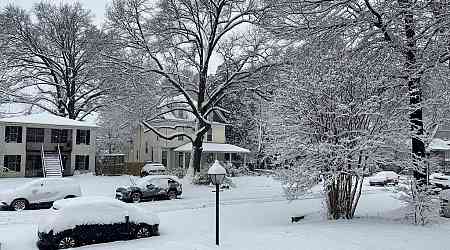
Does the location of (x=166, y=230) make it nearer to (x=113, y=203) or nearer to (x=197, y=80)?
(x=113, y=203)

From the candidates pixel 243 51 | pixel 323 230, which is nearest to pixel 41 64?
pixel 243 51

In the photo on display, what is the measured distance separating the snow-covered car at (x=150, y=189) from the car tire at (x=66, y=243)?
480 inches

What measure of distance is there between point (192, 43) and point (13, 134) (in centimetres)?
1709

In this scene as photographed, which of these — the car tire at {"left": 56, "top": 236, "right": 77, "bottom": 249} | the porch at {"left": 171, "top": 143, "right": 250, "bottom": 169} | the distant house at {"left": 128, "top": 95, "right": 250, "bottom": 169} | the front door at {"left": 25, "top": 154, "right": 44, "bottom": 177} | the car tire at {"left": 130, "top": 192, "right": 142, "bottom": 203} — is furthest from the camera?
the distant house at {"left": 128, "top": 95, "right": 250, "bottom": 169}

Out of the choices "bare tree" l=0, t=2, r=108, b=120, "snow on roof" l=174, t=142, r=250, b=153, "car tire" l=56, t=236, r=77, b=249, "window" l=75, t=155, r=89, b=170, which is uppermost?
"bare tree" l=0, t=2, r=108, b=120

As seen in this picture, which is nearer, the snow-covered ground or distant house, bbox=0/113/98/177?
the snow-covered ground

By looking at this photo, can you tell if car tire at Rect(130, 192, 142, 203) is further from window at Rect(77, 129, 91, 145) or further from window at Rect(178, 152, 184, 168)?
window at Rect(178, 152, 184, 168)

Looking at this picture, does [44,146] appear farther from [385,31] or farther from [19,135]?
[385,31]

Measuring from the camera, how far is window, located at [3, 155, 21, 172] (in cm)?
3662

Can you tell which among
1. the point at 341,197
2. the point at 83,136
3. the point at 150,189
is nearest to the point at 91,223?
the point at 341,197

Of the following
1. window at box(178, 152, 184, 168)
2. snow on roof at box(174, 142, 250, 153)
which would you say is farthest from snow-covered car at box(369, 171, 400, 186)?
window at box(178, 152, 184, 168)

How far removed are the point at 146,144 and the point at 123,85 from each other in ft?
70.5

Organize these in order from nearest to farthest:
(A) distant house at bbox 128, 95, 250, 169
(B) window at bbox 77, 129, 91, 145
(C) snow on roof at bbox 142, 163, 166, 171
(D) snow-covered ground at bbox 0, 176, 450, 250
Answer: (D) snow-covered ground at bbox 0, 176, 450, 250 < (C) snow on roof at bbox 142, 163, 166, 171 < (B) window at bbox 77, 129, 91, 145 < (A) distant house at bbox 128, 95, 250, 169

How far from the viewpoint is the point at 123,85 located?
102 feet
